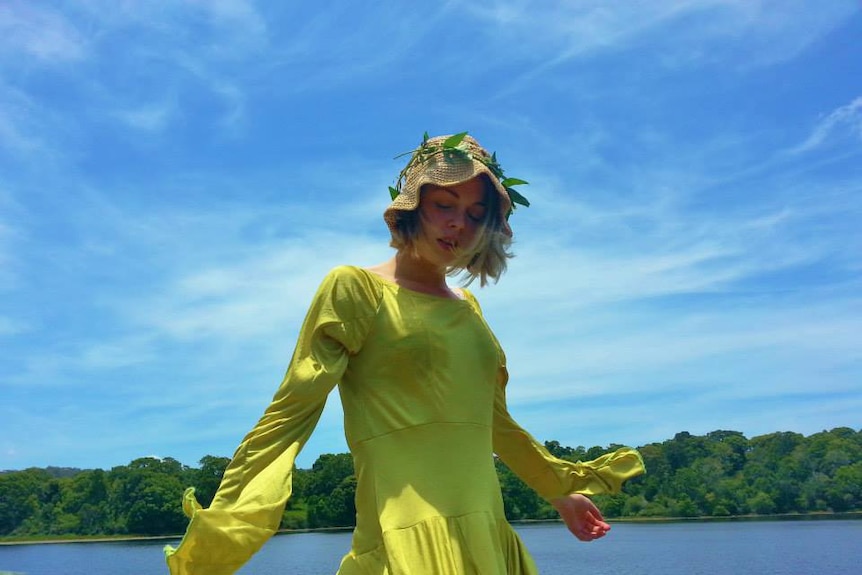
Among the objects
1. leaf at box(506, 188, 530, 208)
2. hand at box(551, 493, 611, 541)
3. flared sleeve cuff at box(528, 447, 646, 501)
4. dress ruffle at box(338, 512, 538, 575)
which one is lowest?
dress ruffle at box(338, 512, 538, 575)

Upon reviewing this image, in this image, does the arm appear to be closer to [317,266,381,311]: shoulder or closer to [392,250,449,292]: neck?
[392,250,449,292]: neck

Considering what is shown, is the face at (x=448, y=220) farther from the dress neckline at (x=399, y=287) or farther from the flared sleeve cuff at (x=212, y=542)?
the flared sleeve cuff at (x=212, y=542)

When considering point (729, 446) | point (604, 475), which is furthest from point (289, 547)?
point (604, 475)

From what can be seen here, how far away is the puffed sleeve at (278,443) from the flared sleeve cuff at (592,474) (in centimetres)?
97

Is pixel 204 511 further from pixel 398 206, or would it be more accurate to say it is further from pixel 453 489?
pixel 398 206

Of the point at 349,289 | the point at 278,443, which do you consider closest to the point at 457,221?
the point at 349,289

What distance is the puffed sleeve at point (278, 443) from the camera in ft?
6.95

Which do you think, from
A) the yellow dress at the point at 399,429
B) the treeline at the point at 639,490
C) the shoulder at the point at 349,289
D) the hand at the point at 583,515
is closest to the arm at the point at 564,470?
the hand at the point at 583,515

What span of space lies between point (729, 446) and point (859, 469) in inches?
603

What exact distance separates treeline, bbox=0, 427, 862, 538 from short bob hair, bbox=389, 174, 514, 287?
236 ft

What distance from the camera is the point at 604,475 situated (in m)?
3.10

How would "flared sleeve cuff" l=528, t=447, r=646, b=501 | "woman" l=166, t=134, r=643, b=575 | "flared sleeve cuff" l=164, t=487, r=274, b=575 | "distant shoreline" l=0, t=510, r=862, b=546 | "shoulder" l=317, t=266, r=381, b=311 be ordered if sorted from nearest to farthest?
"flared sleeve cuff" l=164, t=487, r=274, b=575 < "woman" l=166, t=134, r=643, b=575 < "shoulder" l=317, t=266, r=381, b=311 < "flared sleeve cuff" l=528, t=447, r=646, b=501 < "distant shoreline" l=0, t=510, r=862, b=546

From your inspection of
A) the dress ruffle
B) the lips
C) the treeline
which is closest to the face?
the lips

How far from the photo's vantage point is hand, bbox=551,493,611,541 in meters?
3.15
